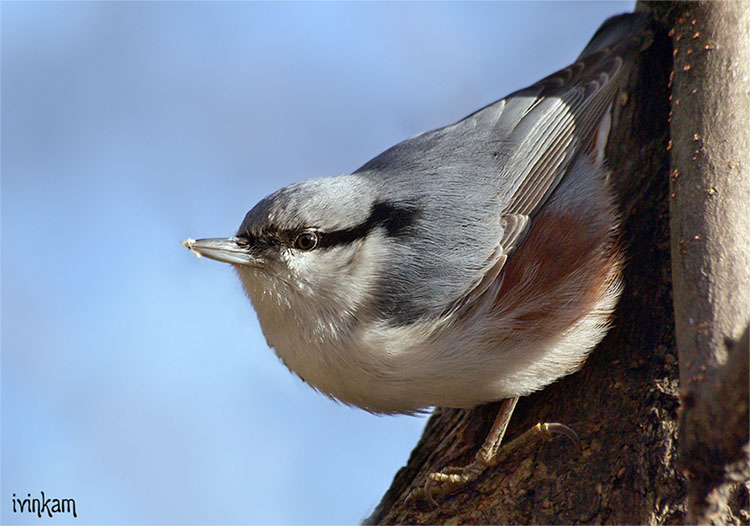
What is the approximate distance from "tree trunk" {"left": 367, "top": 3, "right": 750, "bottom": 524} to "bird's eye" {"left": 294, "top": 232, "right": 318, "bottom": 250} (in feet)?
2.47

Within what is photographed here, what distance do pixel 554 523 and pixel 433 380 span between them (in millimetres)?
462

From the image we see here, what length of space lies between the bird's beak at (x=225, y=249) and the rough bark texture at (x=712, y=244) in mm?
1164

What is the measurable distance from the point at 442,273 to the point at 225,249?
633 mm

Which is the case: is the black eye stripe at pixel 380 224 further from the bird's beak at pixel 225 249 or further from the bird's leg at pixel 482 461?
the bird's leg at pixel 482 461

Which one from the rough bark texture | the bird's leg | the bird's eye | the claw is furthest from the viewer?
the bird's eye

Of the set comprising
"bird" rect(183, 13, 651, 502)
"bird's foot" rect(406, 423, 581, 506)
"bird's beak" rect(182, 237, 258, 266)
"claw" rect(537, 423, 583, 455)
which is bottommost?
"claw" rect(537, 423, 583, 455)

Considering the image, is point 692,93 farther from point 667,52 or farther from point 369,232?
point 369,232

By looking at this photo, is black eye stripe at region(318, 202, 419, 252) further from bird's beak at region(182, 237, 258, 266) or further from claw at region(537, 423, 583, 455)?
claw at region(537, 423, 583, 455)

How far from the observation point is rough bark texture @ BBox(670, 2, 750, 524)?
1.39m

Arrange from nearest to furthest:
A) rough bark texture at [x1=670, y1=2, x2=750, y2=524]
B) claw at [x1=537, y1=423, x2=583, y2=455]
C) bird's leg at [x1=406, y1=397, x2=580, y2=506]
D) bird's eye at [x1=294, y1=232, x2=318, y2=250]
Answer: rough bark texture at [x1=670, y1=2, x2=750, y2=524] < claw at [x1=537, y1=423, x2=583, y2=455] < bird's leg at [x1=406, y1=397, x2=580, y2=506] < bird's eye at [x1=294, y1=232, x2=318, y2=250]

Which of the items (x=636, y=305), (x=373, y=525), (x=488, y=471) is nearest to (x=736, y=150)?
(x=636, y=305)

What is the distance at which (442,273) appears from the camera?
2039mm

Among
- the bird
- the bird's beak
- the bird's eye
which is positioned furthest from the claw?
the bird's beak

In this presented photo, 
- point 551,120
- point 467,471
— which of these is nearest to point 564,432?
point 467,471
